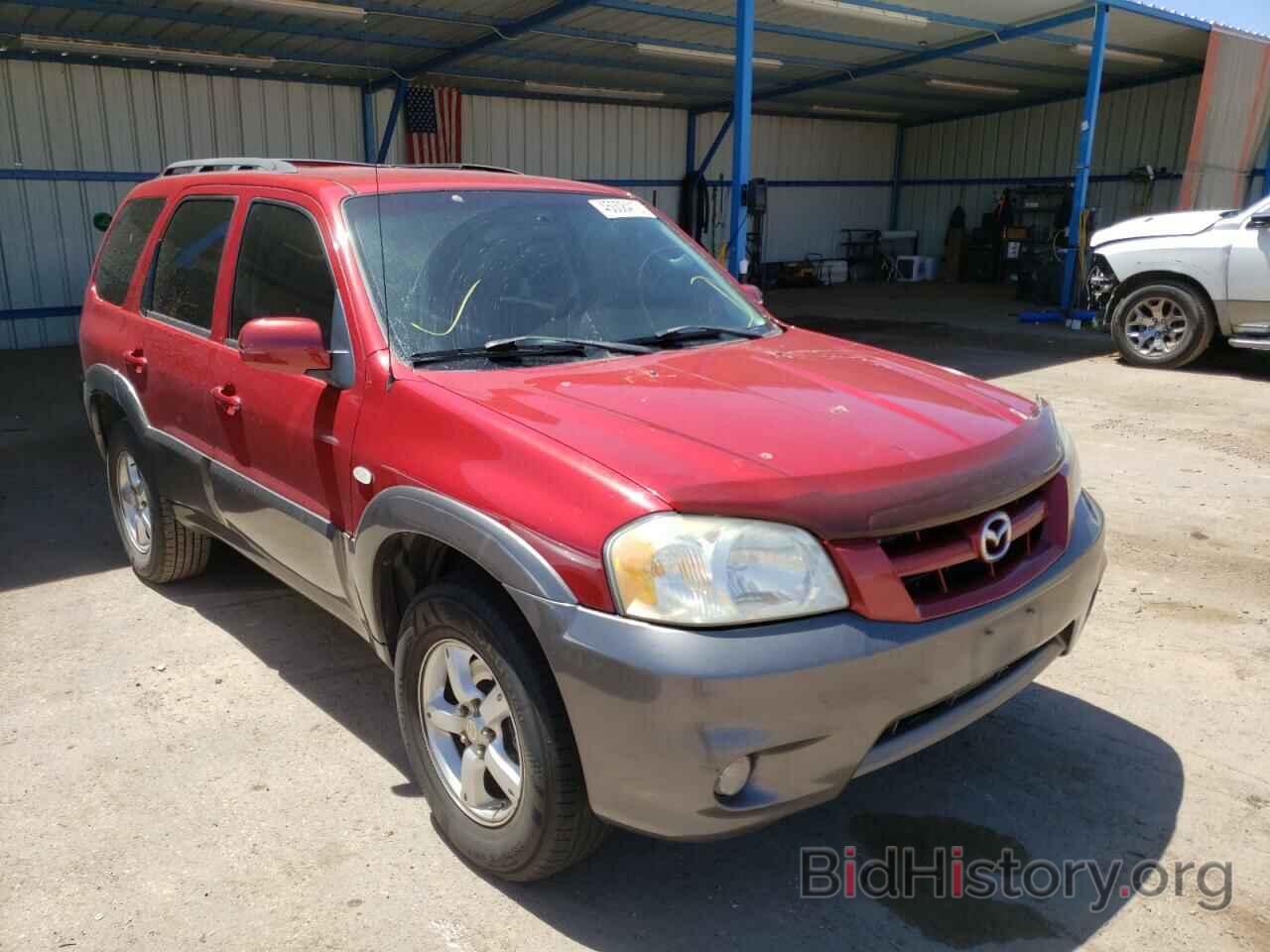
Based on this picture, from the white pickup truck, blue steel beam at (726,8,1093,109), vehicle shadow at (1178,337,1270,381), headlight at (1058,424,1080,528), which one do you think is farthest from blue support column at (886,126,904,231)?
headlight at (1058,424,1080,528)

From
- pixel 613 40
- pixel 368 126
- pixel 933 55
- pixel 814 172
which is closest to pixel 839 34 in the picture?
pixel 933 55

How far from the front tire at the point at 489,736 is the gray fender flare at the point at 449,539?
15cm

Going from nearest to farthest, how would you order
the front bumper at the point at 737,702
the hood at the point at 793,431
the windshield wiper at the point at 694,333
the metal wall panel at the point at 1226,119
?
the front bumper at the point at 737,702 < the hood at the point at 793,431 < the windshield wiper at the point at 694,333 < the metal wall panel at the point at 1226,119

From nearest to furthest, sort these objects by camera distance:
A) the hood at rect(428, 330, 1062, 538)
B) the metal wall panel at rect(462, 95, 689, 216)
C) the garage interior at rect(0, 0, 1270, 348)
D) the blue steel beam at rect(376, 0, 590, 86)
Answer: the hood at rect(428, 330, 1062, 538), the blue steel beam at rect(376, 0, 590, 86), the garage interior at rect(0, 0, 1270, 348), the metal wall panel at rect(462, 95, 689, 216)

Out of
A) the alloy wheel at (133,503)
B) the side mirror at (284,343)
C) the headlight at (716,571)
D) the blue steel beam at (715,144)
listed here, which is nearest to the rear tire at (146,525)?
the alloy wheel at (133,503)

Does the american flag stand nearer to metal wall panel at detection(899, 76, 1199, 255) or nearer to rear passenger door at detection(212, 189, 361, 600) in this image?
metal wall panel at detection(899, 76, 1199, 255)

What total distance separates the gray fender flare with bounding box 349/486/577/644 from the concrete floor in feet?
2.28

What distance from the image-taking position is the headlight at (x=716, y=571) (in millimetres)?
2039

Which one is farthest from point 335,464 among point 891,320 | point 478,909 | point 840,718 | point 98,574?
Answer: point 891,320

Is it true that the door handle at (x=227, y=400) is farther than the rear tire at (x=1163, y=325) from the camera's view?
No

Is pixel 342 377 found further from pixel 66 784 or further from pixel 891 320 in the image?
pixel 891 320

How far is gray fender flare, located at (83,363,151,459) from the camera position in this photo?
4043mm

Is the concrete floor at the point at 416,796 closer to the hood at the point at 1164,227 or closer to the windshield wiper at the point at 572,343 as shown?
the windshield wiper at the point at 572,343

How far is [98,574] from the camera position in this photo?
477 centimetres
